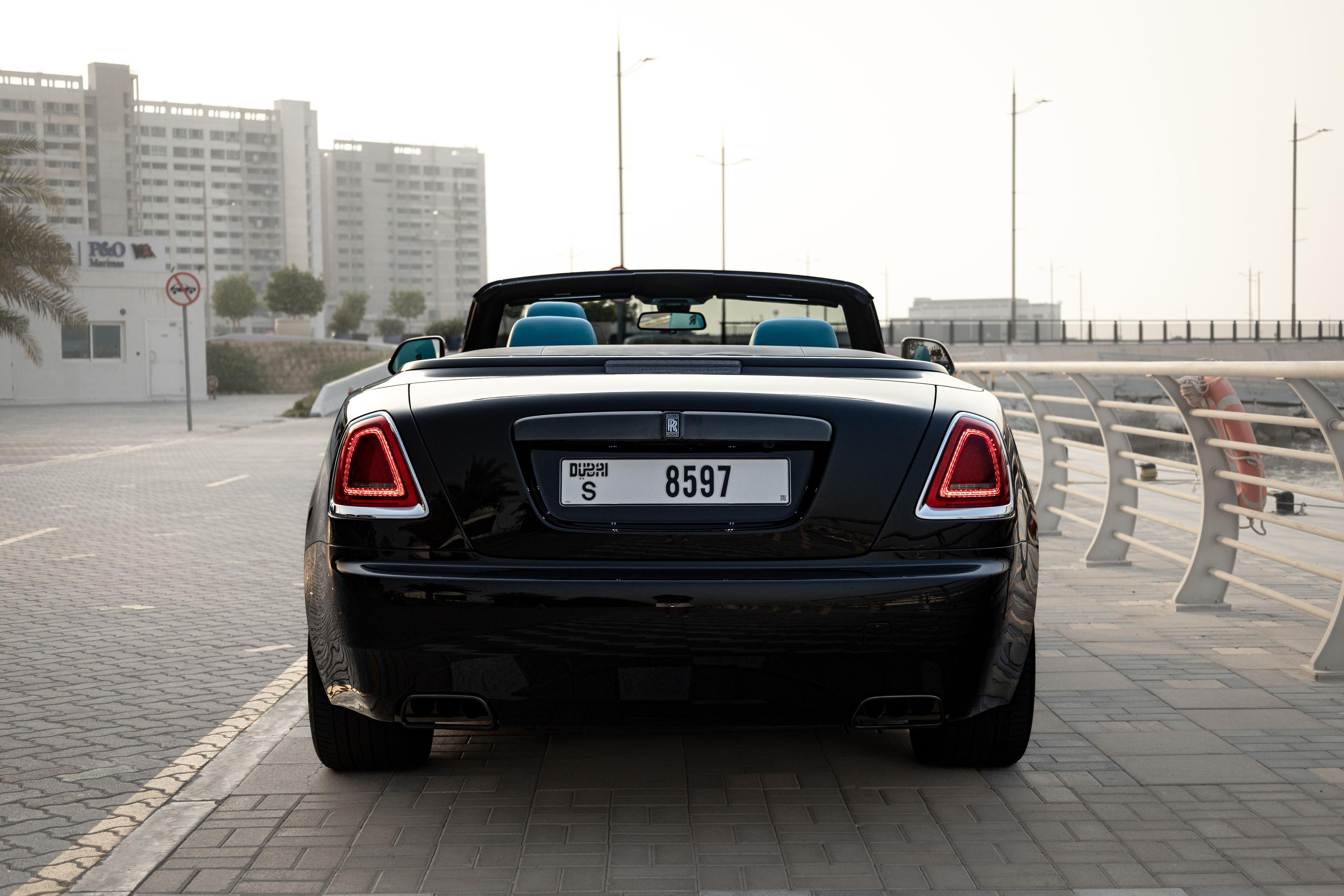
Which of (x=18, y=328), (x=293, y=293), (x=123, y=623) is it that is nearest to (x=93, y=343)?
(x=18, y=328)

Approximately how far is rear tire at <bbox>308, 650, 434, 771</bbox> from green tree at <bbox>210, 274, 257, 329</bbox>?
114m

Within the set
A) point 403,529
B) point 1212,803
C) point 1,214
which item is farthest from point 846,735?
point 1,214

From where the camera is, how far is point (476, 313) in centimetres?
484

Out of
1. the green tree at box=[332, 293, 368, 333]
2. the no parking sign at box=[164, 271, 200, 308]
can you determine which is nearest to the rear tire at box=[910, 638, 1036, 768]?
the no parking sign at box=[164, 271, 200, 308]

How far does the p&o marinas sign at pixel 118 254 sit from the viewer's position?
41156 mm

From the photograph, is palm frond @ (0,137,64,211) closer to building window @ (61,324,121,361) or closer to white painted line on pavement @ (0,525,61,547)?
white painted line on pavement @ (0,525,61,547)

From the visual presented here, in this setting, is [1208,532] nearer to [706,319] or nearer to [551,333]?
[706,319]

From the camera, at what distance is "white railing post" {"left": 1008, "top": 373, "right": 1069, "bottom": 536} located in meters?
9.30

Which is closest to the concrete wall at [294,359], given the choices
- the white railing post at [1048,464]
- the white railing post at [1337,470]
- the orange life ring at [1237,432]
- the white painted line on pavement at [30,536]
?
the white painted line on pavement at [30,536]

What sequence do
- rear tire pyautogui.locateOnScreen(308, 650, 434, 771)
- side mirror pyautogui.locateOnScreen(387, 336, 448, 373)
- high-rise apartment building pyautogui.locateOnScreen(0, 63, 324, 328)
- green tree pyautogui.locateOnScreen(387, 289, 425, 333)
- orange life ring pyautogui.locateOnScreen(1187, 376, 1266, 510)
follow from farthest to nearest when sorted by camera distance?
high-rise apartment building pyautogui.locateOnScreen(0, 63, 324, 328)
green tree pyautogui.locateOnScreen(387, 289, 425, 333)
orange life ring pyautogui.locateOnScreen(1187, 376, 1266, 510)
side mirror pyautogui.locateOnScreen(387, 336, 448, 373)
rear tire pyautogui.locateOnScreen(308, 650, 434, 771)

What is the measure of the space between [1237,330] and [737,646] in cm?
6981

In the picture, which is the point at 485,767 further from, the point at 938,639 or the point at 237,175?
the point at 237,175

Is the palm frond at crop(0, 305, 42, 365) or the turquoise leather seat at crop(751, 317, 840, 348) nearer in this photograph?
the turquoise leather seat at crop(751, 317, 840, 348)

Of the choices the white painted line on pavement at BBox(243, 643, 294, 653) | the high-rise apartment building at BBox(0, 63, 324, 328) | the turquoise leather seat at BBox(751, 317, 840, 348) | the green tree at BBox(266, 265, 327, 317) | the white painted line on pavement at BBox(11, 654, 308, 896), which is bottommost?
the white painted line on pavement at BBox(243, 643, 294, 653)
